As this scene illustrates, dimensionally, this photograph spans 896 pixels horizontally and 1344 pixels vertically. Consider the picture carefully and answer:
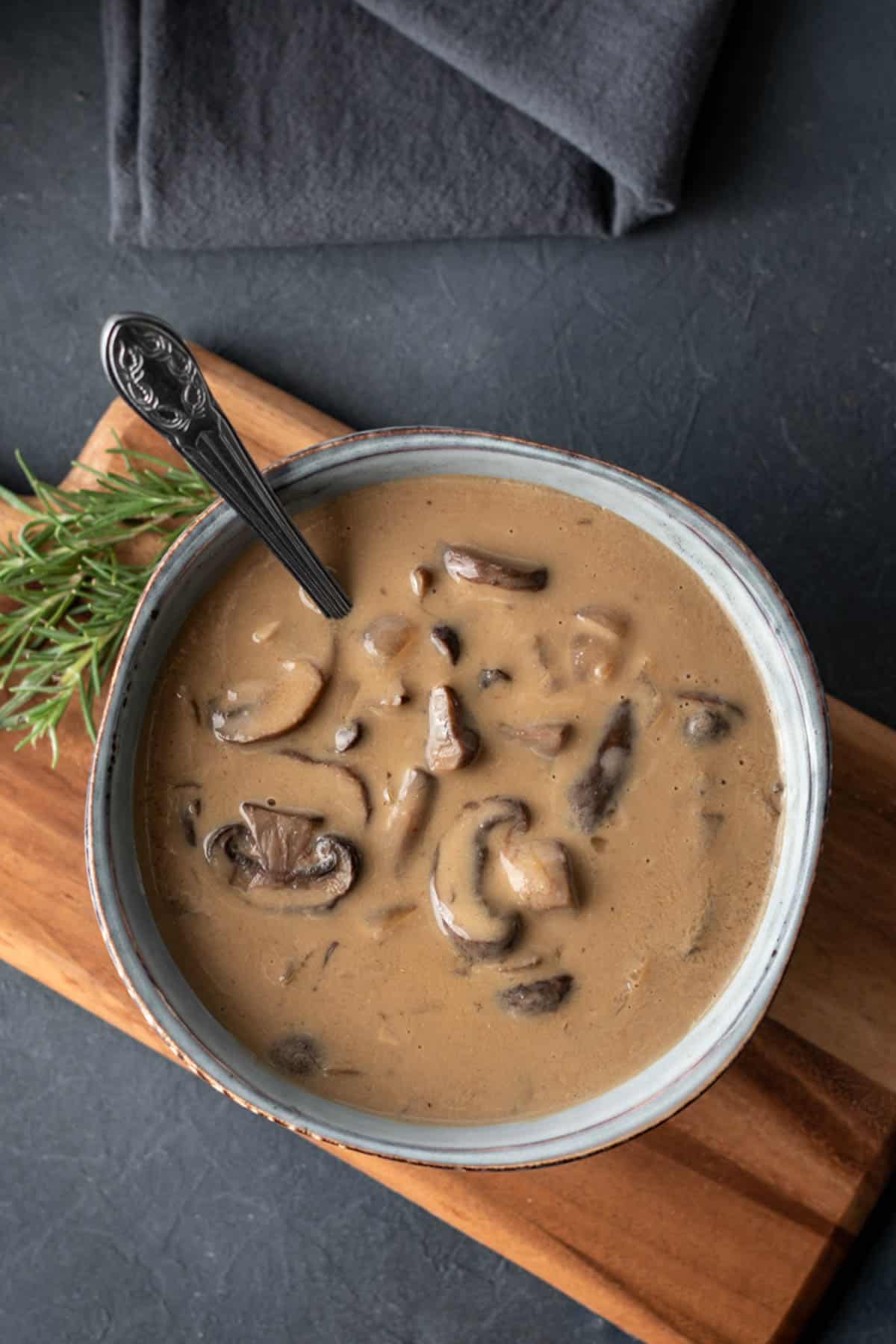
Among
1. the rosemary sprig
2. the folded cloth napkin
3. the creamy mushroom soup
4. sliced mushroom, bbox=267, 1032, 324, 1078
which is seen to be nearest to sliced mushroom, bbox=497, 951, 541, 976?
the creamy mushroom soup

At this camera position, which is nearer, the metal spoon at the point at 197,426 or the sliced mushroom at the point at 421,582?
the metal spoon at the point at 197,426

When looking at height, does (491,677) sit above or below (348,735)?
above

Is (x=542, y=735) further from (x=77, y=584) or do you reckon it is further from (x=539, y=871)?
(x=77, y=584)

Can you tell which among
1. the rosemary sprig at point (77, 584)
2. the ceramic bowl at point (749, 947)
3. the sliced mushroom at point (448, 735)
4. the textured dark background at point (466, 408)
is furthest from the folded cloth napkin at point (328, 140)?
the sliced mushroom at point (448, 735)

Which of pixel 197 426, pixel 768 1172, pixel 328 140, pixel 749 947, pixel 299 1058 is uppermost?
pixel 328 140

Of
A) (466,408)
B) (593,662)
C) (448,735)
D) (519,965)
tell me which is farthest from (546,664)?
(466,408)

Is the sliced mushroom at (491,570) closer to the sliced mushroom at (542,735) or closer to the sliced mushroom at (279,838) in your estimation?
the sliced mushroom at (542,735)

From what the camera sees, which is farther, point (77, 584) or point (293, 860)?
point (77, 584)
